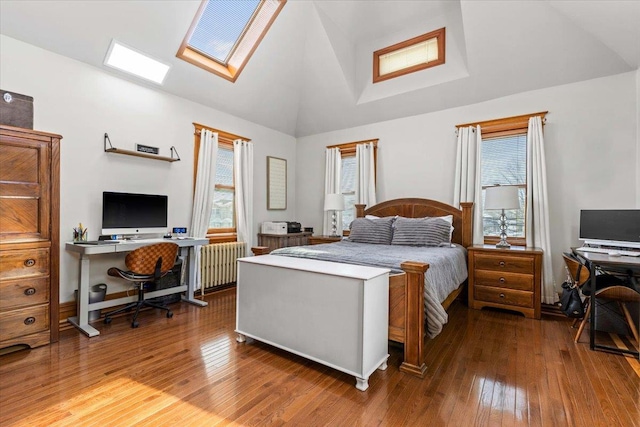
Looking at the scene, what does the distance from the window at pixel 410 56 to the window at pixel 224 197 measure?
2386 millimetres

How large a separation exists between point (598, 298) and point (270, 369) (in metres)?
2.93

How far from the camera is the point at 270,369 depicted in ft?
Answer: 7.01

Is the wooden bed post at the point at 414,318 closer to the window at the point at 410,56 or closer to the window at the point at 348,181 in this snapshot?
the window at the point at 348,181

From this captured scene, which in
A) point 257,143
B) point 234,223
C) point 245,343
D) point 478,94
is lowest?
point 245,343

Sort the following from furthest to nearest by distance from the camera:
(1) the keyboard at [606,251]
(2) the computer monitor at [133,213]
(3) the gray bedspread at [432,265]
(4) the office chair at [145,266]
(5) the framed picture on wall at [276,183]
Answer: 1. (5) the framed picture on wall at [276,183]
2. (2) the computer monitor at [133,213]
3. (4) the office chair at [145,266]
4. (1) the keyboard at [606,251]
5. (3) the gray bedspread at [432,265]

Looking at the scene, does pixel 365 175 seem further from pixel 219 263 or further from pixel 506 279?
pixel 219 263

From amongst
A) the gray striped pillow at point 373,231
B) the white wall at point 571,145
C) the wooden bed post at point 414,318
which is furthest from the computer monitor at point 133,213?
the white wall at point 571,145

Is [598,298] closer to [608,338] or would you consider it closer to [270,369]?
[608,338]

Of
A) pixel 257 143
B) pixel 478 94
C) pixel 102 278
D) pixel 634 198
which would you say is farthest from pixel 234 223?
pixel 634 198

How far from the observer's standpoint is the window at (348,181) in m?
5.02

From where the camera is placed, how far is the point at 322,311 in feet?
6.76

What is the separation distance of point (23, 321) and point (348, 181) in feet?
13.8

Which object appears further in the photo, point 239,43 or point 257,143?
point 257,143

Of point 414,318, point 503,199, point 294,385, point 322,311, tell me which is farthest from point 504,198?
point 294,385
